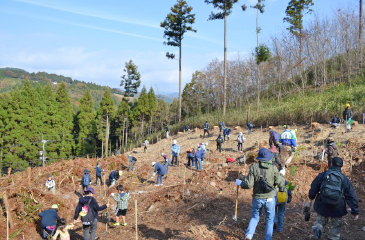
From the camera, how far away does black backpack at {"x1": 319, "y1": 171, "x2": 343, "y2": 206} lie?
424cm

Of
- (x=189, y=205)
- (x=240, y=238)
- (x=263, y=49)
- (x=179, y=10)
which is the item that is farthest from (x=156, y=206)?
(x=179, y=10)

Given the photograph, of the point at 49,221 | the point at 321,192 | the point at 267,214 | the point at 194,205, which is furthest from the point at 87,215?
the point at 321,192

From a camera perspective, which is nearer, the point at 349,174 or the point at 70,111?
the point at 349,174

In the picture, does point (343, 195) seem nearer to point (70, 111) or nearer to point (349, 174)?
point (349, 174)

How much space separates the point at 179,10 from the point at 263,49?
13263 millimetres

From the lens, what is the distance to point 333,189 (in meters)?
4.24

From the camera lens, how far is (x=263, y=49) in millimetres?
23047

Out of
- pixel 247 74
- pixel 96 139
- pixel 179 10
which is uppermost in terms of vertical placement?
pixel 179 10

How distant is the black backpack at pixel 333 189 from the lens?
4238 mm

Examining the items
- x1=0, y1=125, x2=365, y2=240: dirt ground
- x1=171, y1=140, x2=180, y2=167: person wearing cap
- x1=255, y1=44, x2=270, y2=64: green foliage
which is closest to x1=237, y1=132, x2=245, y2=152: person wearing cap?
x1=171, y1=140, x2=180, y2=167: person wearing cap

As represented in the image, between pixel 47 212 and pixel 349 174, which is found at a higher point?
pixel 349 174

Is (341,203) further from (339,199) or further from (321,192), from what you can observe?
(321,192)

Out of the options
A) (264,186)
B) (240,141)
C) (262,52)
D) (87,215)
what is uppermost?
(262,52)

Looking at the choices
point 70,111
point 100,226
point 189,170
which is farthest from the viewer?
point 70,111
